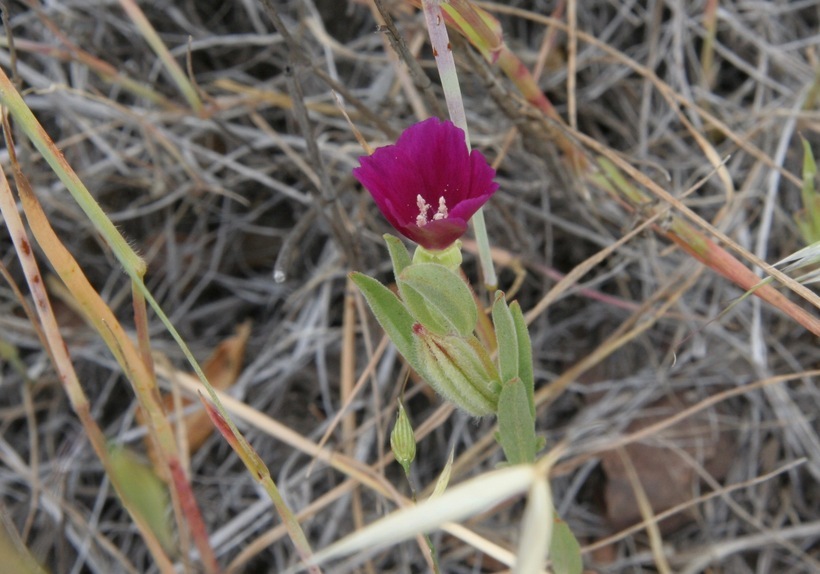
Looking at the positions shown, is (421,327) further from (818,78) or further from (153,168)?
(818,78)

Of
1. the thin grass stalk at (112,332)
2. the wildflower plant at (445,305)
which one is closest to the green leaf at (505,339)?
the wildflower plant at (445,305)

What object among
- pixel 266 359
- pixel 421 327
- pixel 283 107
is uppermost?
pixel 283 107

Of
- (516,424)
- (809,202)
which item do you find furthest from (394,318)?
(809,202)

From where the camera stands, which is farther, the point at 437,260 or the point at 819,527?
the point at 819,527

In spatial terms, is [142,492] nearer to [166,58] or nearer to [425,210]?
[425,210]

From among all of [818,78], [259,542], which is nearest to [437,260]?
[259,542]

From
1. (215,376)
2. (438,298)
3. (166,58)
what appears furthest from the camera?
(215,376)
